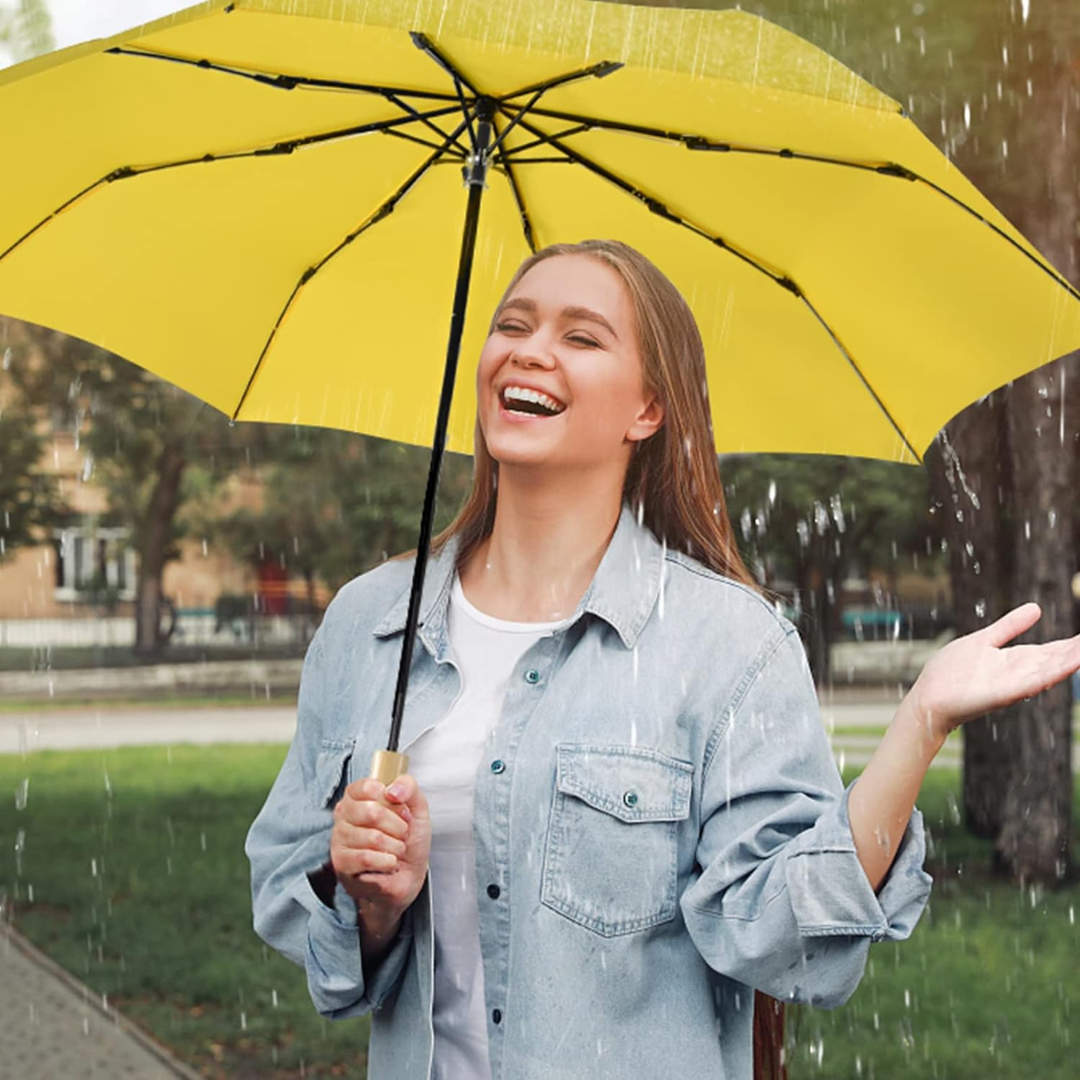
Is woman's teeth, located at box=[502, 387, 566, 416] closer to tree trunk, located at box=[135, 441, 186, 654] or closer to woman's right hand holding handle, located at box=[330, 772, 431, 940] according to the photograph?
woman's right hand holding handle, located at box=[330, 772, 431, 940]

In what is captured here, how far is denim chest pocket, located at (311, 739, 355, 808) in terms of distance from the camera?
293 centimetres

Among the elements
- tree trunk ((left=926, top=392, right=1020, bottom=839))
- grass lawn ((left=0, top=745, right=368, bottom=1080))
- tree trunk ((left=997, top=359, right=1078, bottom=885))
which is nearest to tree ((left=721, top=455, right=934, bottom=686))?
tree trunk ((left=926, top=392, right=1020, bottom=839))

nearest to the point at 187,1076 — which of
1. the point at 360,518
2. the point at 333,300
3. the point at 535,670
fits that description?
the point at 333,300

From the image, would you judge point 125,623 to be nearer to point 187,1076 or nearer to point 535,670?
point 187,1076

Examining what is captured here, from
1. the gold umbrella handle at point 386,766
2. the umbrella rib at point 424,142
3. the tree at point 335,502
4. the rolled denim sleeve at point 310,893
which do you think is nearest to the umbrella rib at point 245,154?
the umbrella rib at point 424,142

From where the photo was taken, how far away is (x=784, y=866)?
2.50 meters

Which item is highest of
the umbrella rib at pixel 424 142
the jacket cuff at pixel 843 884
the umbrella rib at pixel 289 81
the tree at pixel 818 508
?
the umbrella rib at pixel 289 81

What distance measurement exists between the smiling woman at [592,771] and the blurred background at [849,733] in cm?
40

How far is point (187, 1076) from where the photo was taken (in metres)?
6.70

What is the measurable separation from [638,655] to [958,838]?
9942 millimetres

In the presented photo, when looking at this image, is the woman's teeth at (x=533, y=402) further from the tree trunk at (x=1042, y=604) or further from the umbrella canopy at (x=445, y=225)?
the tree trunk at (x=1042, y=604)

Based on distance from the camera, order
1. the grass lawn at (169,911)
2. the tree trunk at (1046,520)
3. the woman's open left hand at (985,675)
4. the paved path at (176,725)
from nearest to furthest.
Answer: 1. the woman's open left hand at (985,675)
2. the grass lawn at (169,911)
3. the tree trunk at (1046,520)
4. the paved path at (176,725)

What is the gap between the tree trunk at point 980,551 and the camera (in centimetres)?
1148

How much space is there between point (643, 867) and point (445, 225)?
1.74 metres
